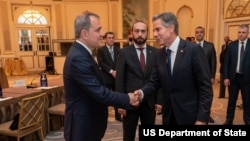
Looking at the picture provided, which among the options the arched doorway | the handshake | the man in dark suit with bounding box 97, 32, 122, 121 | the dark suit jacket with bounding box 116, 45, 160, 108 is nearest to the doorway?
the arched doorway

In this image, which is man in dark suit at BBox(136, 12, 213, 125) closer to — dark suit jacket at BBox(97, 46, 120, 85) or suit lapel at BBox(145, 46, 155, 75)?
suit lapel at BBox(145, 46, 155, 75)

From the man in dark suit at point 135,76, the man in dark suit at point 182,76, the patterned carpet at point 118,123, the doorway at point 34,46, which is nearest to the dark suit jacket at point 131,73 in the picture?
the man in dark suit at point 135,76

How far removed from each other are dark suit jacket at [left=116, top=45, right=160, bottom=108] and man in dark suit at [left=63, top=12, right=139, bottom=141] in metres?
0.72

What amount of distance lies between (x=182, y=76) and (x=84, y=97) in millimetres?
726

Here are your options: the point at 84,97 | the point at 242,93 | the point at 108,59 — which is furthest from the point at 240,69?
the point at 84,97

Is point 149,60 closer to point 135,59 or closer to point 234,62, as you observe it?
point 135,59

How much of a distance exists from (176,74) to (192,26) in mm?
8935

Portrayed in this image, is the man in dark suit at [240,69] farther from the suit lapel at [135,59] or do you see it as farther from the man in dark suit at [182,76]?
the man in dark suit at [182,76]

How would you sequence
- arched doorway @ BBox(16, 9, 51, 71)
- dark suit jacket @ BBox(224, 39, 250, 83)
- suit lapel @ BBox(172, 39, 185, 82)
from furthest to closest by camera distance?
arched doorway @ BBox(16, 9, 51, 71)
dark suit jacket @ BBox(224, 39, 250, 83)
suit lapel @ BBox(172, 39, 185, 82)

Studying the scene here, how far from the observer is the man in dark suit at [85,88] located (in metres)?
1.69

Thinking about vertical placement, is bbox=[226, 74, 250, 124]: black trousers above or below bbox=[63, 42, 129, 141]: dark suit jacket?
below

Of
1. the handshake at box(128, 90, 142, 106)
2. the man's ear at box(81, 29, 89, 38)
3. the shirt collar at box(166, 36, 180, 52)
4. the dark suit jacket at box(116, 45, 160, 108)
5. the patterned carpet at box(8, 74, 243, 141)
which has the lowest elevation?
the patterned carpet at box(8, 74, 243, 141)

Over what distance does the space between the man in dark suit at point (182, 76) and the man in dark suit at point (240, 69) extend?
6.92ft

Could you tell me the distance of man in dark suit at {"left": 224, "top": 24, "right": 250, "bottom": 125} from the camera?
3604 millimetres
